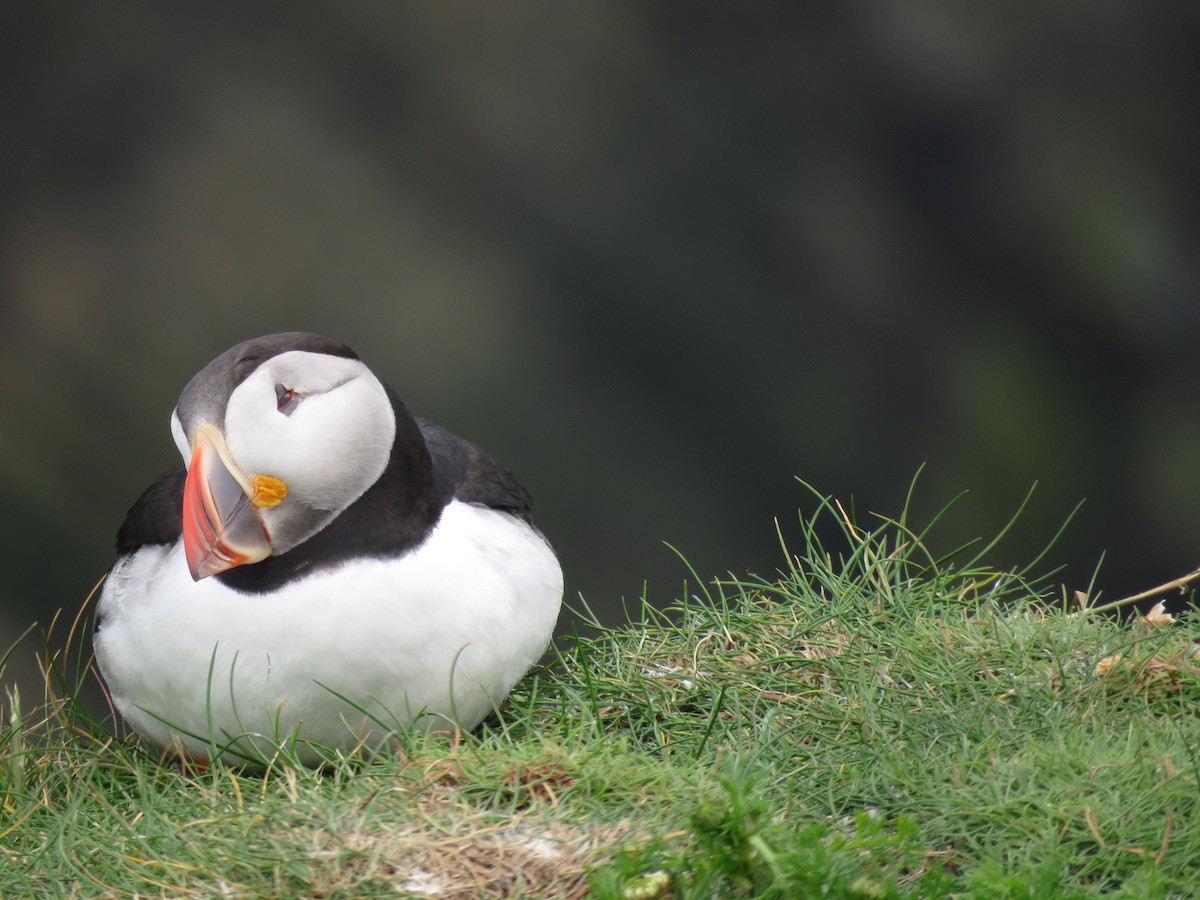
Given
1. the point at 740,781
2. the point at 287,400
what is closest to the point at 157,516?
the point at 287,400

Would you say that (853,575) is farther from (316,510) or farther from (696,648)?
(316,510)

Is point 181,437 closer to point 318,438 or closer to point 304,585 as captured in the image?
point 318,438

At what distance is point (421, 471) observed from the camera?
2639 mm

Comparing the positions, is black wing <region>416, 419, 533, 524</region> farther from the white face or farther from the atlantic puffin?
the white face

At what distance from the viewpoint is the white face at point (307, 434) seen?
2355 millimetres

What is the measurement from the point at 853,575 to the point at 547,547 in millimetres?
1056

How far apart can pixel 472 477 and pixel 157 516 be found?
0.63 metres

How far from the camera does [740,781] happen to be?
2.14 m

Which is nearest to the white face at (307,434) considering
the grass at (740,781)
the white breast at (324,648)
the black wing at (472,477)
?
the white breast at (324,648)

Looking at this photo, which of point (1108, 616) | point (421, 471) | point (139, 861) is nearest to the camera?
point (139, 861)

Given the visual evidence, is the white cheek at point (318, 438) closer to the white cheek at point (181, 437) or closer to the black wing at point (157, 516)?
the white cheek at point (181, 437)

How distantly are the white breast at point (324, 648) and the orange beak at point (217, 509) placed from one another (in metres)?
0.12

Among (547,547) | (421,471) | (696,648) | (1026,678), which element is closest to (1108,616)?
(1026,678)

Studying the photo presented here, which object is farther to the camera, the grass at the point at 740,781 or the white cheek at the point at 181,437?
the white cheek at the point at 181,437
